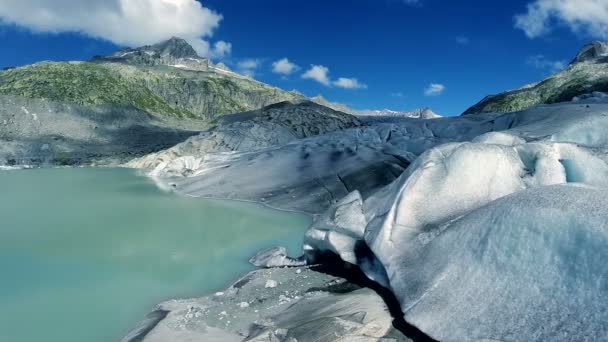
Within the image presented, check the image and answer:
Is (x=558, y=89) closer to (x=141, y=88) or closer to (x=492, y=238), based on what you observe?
(x=141, y=88)

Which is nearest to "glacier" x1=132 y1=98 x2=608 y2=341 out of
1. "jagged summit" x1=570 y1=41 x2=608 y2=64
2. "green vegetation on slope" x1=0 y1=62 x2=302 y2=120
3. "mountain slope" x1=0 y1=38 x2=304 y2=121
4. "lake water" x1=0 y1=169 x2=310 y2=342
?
"lake water" x1=0 y1=169 x2=310 y2=342

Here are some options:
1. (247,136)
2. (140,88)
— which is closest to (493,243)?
(247,136)

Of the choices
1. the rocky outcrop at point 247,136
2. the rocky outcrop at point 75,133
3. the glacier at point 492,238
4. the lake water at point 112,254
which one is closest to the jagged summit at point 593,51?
the rocky outcrop at point 247,136

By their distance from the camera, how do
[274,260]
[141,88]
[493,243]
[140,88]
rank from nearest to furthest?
1. [493,243]
2. [274,260]
3. [140,88]
4. [141,88]

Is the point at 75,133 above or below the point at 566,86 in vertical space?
below

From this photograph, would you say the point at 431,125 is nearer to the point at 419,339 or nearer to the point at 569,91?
the point at 419,339

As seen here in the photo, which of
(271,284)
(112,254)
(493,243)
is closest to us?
(493,243)
